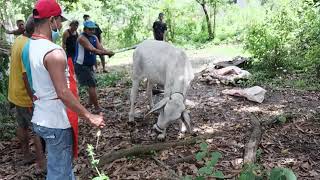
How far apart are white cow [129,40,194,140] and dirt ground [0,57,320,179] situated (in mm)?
409

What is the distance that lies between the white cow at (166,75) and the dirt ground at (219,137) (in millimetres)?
409

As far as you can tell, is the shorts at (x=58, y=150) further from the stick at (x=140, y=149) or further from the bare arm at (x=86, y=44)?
the bare arm at (x=86, y=44)

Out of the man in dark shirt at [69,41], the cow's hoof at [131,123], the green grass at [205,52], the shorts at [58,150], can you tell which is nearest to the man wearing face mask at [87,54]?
the cow's hoof at [131,123]

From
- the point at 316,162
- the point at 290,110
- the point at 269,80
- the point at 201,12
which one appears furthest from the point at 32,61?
the point at 201,12

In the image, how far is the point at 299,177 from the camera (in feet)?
16.4

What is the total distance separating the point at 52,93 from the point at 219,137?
3463mm

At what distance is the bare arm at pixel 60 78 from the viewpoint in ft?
10.5

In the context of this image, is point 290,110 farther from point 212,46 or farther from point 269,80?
point 212,46

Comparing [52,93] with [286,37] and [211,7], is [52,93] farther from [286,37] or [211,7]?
[211,7]

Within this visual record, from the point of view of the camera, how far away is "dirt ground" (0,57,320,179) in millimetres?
5348

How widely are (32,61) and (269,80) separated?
26.5 feet

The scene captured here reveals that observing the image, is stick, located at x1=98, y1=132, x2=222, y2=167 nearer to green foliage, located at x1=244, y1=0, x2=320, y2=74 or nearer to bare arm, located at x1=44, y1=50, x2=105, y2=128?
bare arm, located at x1=44, y1=50, x2=105, y2=128

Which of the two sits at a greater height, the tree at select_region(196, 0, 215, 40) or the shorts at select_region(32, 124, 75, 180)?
the shorts at select_region(32, 124, 75, 180)

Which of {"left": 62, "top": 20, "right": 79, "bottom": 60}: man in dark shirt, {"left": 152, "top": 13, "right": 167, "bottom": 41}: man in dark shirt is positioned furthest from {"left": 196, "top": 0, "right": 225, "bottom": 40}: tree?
{"left": 62, "top": 20, "right": 79, "bottom": 60}: man in dark shirt
